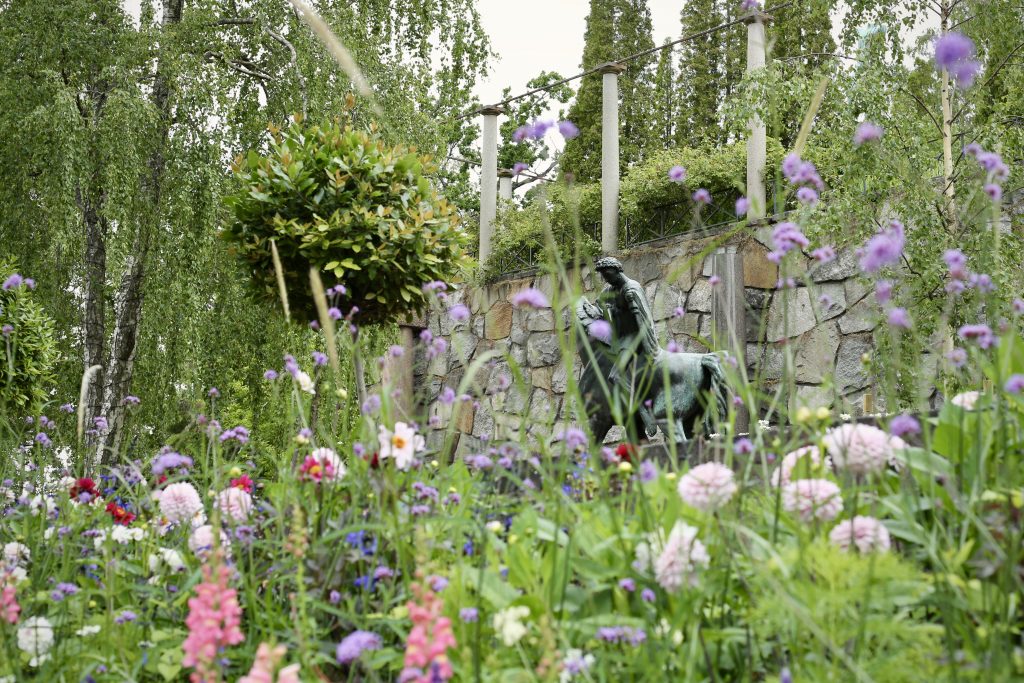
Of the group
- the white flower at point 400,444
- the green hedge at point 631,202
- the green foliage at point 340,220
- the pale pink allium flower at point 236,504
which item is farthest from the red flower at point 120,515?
the green hedge at point 631,202

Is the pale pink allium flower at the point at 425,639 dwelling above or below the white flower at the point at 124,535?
above

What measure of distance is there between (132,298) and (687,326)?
482cm

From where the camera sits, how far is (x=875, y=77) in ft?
18.3

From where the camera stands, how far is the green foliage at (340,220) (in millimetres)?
5402

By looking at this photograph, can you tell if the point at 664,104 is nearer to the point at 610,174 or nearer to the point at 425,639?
the point at 610,174

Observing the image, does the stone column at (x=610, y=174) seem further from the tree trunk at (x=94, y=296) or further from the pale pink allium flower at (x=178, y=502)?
the pale pink allium flower at (x=178, y=502)

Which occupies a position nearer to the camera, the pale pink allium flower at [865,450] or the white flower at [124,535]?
the pale pink allium flower at [865,450]

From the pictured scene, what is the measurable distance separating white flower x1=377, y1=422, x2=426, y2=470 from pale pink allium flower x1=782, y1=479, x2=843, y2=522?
699 millimetres

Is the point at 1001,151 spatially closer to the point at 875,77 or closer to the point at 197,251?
the point at 875,77

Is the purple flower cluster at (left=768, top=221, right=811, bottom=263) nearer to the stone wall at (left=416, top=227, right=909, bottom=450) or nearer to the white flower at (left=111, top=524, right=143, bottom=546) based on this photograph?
the white flower at (left=111, top=524, right=143, bottom=546)

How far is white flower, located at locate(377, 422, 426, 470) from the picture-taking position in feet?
5.90

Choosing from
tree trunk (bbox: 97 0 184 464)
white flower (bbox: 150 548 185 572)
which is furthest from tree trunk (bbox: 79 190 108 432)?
white flower (bbox: 150 548 185 572)

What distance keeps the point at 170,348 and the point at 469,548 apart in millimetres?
5797

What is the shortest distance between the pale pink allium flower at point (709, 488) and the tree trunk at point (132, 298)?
6.39 metres
